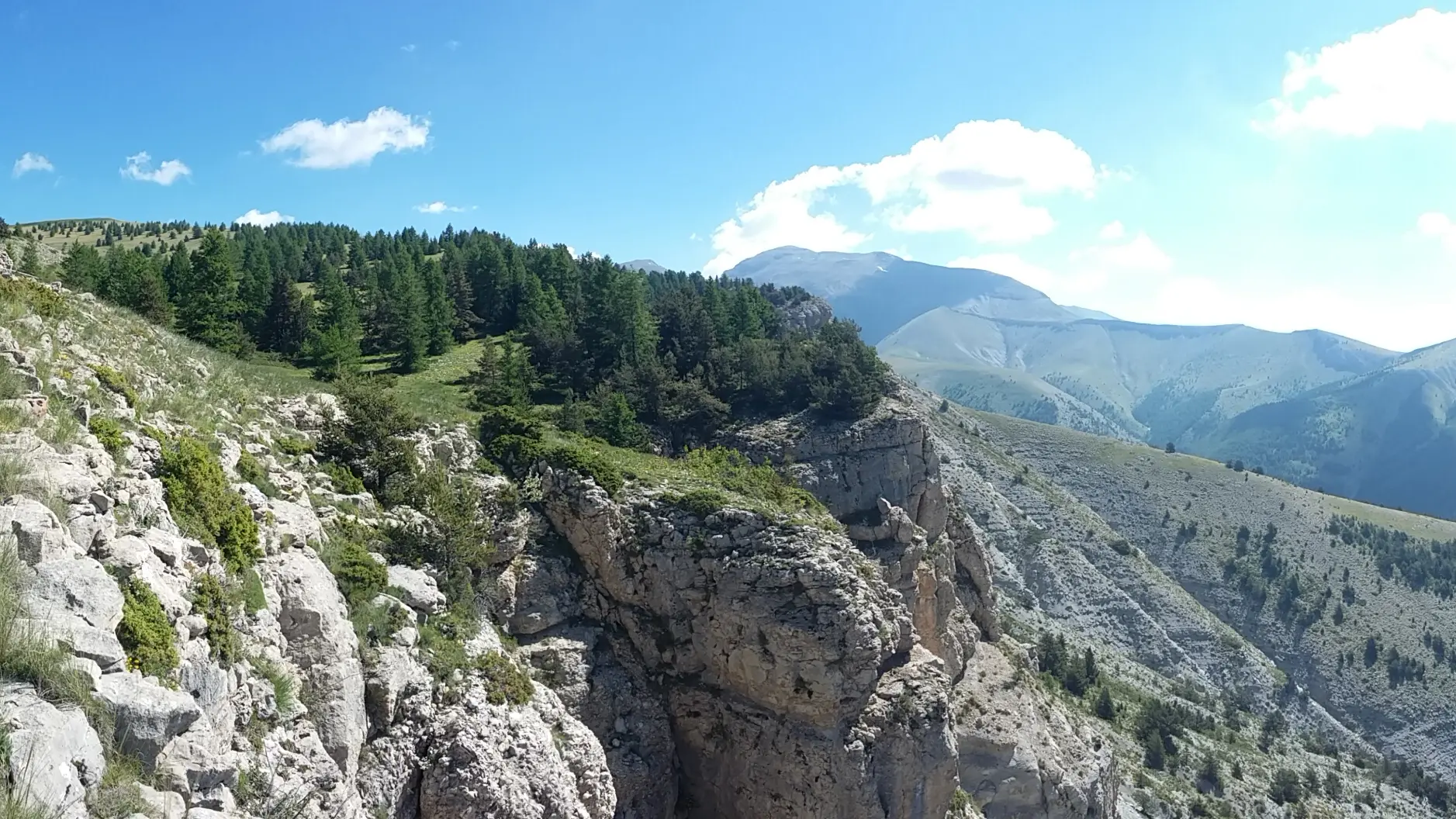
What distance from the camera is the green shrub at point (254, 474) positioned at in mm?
18281

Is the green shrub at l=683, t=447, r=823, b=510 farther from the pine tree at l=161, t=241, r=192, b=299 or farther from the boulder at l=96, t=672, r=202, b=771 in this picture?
the pine tree at l=161, t=241, r=192, b=299

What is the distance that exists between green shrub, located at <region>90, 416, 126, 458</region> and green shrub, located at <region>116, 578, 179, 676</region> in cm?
390

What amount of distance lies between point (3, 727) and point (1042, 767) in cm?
4007

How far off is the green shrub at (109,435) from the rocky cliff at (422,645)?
78 mm

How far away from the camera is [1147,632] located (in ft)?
311

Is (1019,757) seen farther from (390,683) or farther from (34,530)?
(34,530)

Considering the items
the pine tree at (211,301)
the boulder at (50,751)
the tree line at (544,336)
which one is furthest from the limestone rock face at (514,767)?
the pine tree at (211,301)

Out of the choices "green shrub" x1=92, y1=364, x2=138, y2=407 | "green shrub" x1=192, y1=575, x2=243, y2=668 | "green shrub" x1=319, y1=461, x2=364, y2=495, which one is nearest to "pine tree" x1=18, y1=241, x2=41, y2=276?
"green shrub" x1=319, y1=461, x2=364, y2=495

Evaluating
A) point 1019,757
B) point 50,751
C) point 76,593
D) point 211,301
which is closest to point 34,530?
point 76,593

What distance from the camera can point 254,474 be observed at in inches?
731

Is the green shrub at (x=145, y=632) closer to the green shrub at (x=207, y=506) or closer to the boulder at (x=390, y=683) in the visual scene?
the green shrub at (x=207, y=506)

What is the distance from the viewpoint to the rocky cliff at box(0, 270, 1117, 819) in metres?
9.74

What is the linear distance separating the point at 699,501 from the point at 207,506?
15.8 m

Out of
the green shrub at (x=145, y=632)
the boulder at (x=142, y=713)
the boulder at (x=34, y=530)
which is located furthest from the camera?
the green shrub at (x=145, y=632)
